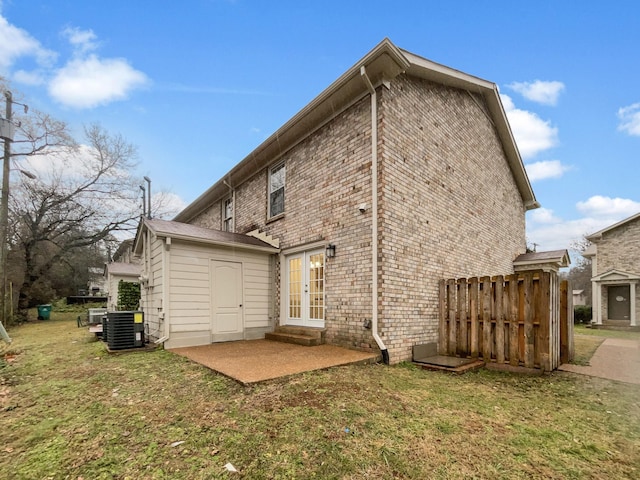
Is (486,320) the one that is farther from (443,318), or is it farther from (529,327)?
(443,318)

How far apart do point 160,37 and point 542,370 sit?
1467cm

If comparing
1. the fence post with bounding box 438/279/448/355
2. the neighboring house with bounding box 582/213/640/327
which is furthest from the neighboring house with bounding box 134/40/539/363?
the neighboring house with bounding box 582/213/640/327

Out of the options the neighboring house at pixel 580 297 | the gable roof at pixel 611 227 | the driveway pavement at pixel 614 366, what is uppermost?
the gable roof at pixel 611 227

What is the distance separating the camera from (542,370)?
5.32 m

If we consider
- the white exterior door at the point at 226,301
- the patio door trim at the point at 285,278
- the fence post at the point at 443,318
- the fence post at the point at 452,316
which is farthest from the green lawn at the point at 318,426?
the patio door trim at the point at 285,278

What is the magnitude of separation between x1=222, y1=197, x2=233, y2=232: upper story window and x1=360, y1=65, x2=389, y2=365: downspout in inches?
281

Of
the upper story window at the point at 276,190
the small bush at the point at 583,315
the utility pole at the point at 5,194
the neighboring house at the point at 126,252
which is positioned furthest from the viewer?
the neighboring house at the point at 126,252

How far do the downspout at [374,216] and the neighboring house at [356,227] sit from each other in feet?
0.07

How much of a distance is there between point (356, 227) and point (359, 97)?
2.80 meters

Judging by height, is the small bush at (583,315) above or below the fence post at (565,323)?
below

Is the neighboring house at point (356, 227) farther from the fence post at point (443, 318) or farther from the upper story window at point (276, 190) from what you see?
the fence post at point (443, 318)

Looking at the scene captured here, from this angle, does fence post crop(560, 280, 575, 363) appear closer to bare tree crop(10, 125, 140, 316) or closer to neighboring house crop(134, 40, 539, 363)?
neighboring house crop(134, 40, 539, 363)

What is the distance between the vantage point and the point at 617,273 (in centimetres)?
1616

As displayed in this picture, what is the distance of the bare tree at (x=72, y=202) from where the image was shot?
54.0ft
